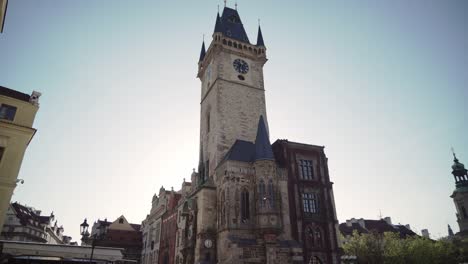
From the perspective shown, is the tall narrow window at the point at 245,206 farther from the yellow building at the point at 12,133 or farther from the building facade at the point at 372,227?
the building facade at the point at 372,227

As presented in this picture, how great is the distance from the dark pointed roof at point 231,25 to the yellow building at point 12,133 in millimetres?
25624

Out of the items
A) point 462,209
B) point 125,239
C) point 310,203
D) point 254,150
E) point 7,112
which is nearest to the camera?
point 7,112

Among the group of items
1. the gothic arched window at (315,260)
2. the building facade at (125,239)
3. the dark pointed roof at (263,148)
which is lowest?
the gothic arched window at (315,260)

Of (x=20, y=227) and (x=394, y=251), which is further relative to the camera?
(x=20, y=227)

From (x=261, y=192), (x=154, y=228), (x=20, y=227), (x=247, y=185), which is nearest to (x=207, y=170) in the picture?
(x=247, y=185)

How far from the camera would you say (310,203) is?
31766 millimetres

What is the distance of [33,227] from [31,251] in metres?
41.5

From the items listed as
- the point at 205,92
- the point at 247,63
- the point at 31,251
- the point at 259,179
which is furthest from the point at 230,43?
the point at 31,251

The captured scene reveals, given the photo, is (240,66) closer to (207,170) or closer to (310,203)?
(207,170)

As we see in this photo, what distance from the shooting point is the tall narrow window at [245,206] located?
96.0 ft

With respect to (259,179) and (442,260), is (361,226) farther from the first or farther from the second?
(259,179)

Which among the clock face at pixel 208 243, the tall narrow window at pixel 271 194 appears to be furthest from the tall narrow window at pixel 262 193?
the clock face at pixel 208 243

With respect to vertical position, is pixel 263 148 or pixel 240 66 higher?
pixel 240 66

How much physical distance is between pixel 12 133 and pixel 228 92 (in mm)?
23163
